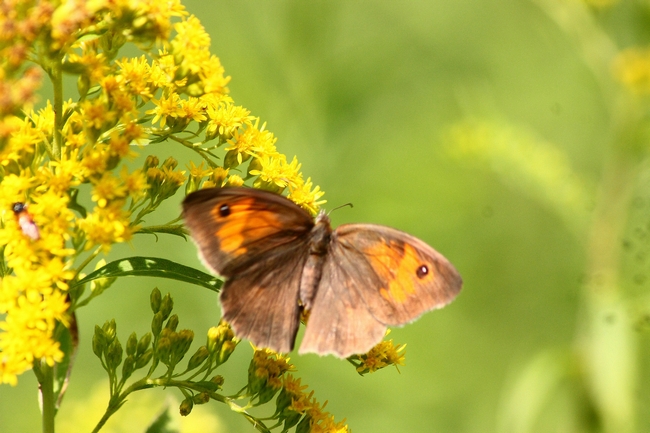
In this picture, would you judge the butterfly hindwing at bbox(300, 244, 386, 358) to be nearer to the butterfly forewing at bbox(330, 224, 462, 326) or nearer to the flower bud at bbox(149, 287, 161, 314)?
the butterfly forewing at bbox(330, 224, 462, 326)

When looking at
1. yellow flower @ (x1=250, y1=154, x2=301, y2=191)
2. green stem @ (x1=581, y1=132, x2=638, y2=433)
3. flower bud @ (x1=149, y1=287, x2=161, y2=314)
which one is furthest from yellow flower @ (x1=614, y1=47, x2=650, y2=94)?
flower bud @ (x1=149, y1=287, x2=161, y2=314)

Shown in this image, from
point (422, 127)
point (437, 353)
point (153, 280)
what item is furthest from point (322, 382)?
point (422, 127)

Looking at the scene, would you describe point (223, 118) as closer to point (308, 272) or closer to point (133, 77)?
point (133, 77)

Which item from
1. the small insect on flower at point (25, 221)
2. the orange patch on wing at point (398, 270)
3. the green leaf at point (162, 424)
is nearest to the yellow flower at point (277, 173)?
the orange patch on wing at point (398, 270)

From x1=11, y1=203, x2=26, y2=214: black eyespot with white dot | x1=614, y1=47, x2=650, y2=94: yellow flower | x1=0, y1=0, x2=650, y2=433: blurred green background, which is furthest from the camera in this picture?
x1=0, y1=0, x2=650, y2=433: blurred green background

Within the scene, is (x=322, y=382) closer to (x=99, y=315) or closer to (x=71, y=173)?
(x=99, y=315)

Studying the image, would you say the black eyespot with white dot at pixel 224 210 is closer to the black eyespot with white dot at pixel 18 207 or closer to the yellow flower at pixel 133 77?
the yellow flower at pixel 133 77

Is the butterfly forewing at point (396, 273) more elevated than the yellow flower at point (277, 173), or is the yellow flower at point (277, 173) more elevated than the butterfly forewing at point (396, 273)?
the yellow flower at point (277, 173)
